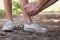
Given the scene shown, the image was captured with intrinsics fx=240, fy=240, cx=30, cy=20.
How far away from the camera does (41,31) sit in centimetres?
314

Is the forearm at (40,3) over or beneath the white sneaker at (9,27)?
over

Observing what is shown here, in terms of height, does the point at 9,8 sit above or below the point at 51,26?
above

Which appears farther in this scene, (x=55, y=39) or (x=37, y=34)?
(x=37, y=34)

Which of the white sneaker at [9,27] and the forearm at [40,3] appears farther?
the white sneaker at [9,27]

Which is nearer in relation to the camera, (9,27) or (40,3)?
(40,3)

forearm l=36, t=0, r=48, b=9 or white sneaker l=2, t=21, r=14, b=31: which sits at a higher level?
forearm l=36, t=0, r=48, b=9

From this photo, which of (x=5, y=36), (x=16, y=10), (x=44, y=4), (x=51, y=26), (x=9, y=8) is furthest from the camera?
(x=16, y=10)

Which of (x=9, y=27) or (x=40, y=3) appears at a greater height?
(x=40, y=3)

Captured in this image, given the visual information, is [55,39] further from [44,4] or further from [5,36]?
[5,36]

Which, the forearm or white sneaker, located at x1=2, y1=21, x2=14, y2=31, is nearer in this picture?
the forearm

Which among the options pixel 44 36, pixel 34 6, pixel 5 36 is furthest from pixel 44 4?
pixel 5 36

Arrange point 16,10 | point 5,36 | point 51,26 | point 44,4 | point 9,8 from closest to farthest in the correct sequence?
point 44,4 < point 5,36 < point 9,8 < point 51,26 < point 16,10

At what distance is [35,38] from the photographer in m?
2.91

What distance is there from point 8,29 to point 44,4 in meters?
0.68
